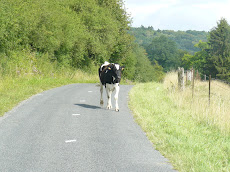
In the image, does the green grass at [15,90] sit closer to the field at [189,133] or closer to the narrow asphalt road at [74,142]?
the narrow asphalt road at [74,142]

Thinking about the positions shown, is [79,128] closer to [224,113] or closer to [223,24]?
[224,113]

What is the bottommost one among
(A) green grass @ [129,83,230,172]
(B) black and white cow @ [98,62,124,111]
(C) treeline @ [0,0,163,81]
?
(A) green grass @ [129,83,230,172]

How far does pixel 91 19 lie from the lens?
3691 cm

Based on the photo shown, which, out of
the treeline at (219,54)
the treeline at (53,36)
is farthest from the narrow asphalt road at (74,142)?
the treeline at (219,54)

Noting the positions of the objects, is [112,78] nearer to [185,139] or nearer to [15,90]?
[185,139]

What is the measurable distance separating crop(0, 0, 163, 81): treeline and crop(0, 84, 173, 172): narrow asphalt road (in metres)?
10.2

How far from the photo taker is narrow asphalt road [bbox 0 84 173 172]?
18.8ft

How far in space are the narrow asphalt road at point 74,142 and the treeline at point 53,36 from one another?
1022 cm

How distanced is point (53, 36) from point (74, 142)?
20411 mm

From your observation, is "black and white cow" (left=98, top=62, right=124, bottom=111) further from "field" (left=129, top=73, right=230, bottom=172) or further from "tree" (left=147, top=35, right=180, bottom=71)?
"tree" (left=147, top=35, right=180, bottom=71)

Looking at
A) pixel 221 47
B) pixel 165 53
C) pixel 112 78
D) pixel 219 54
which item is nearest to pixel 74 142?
pixel 112 78

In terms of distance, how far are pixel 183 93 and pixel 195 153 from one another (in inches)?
363

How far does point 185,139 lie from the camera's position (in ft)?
24.8

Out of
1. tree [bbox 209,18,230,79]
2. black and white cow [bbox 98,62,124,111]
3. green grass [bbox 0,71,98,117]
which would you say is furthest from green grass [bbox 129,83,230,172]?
tree [bbox 209,18,230,79]
